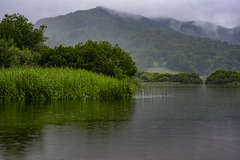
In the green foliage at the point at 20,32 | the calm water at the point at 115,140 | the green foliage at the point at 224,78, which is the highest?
the green foliage at the point at 20,32

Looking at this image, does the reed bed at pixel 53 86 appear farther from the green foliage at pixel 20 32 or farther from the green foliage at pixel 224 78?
the green foliage at pixel 224 78

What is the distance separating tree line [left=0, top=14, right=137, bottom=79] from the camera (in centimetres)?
5109

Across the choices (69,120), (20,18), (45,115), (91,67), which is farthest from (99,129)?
(20,18)

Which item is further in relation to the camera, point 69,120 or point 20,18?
point 20,18

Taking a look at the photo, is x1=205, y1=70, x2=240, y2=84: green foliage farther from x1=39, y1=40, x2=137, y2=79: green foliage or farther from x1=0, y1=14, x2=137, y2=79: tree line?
x1=39, y1=40, x2=137, y2=79: green foliage

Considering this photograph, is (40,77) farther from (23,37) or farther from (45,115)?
(23,37)

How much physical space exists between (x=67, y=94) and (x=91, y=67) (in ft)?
82.4

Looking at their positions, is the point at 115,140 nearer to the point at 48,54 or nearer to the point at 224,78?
the point at 48,54

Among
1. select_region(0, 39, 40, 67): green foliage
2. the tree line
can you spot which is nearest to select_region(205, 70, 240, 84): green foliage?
the tree line

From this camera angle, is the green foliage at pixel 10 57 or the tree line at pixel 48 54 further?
the tree line at pixel 48 54

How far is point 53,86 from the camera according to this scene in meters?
32.8

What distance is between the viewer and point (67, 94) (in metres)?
33.5

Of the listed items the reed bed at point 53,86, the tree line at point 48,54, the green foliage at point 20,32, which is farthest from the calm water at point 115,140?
the green foliage at point 20,32

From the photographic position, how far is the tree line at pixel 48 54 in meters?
51.1
